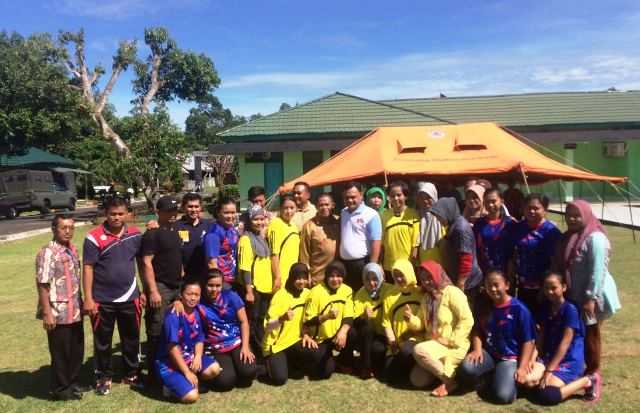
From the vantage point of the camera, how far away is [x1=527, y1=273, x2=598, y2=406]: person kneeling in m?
3.62

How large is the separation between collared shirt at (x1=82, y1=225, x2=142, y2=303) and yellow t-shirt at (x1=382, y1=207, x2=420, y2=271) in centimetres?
208

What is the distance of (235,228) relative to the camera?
458cm

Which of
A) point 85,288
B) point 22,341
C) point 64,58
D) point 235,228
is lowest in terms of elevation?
point 22,341

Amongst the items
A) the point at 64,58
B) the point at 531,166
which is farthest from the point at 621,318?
the point at 64,58

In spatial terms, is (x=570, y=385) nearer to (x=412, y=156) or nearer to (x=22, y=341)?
(x=412, y=156)

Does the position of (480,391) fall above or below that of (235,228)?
below

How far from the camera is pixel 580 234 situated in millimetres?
3701

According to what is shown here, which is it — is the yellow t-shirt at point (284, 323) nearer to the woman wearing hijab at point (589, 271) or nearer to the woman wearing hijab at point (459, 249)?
the woman wearing hijab at point (459, 249)

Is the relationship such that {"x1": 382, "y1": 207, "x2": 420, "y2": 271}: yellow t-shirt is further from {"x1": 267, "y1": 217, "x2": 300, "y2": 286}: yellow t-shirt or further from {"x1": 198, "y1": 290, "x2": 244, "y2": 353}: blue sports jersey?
{"x1": 198, "y1": 290, "x2": 244, "y2": 353}: blue sports jersey

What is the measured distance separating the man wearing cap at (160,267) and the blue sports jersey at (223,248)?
0.24 metres

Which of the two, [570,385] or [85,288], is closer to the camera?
[570,385]

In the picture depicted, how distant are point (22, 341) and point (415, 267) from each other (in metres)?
4.14

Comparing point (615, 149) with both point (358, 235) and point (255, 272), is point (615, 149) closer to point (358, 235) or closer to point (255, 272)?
point (358, 235)

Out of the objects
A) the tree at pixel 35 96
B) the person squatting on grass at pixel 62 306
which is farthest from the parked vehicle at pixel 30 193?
the person squatting on grass at pixel 62 306
